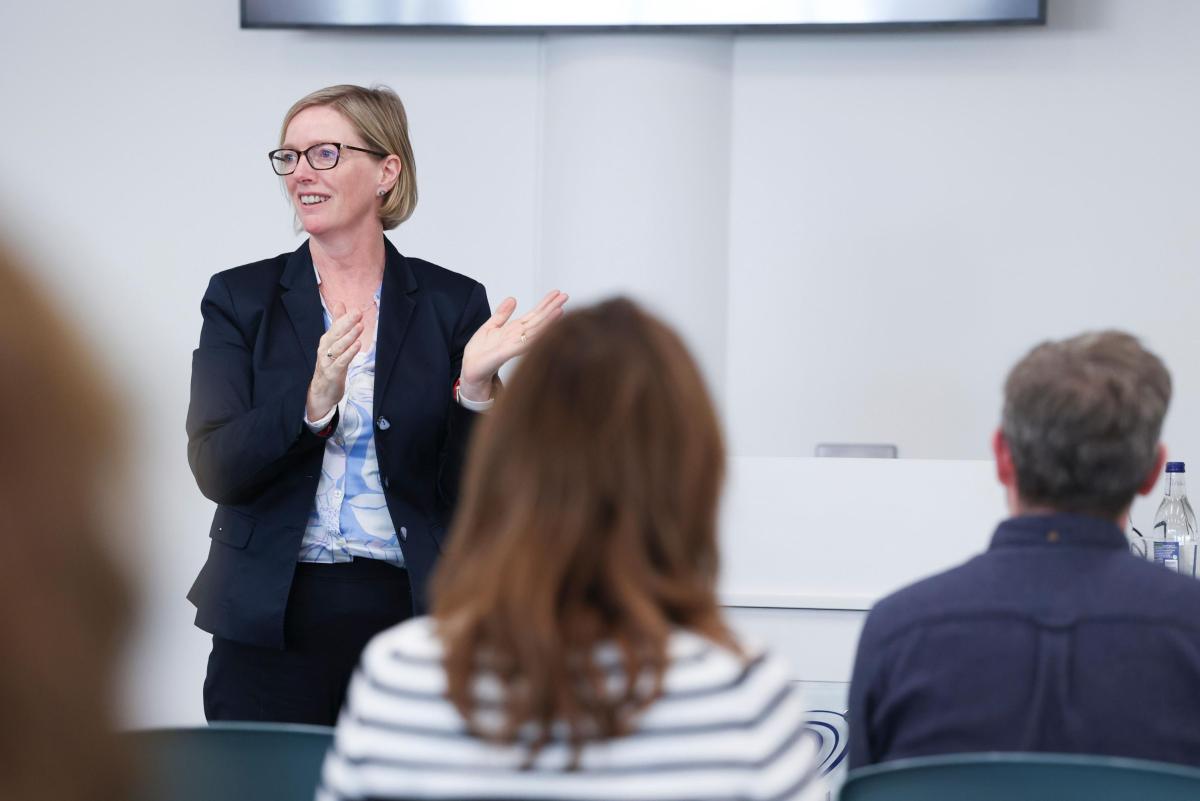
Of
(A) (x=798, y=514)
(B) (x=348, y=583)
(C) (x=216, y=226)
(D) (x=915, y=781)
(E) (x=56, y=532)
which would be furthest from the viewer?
(C) (x=216, y=226)

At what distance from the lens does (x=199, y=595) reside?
2240 mm

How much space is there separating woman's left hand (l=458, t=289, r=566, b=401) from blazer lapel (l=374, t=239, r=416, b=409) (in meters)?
0.12

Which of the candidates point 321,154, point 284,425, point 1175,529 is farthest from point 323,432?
point 1175,529

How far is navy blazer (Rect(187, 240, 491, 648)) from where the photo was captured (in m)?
2.15

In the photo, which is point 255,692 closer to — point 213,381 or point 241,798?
point 213,381

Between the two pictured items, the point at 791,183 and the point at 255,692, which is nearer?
the point at 255,692

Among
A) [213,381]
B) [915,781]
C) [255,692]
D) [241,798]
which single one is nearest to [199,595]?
[255,692]

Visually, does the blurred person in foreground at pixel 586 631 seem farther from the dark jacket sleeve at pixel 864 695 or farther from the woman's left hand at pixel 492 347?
the woman's left hand at pixel 492 347

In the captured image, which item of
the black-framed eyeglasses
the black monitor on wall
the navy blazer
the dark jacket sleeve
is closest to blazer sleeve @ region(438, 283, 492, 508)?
the navy blazer

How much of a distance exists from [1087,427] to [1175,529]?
58.9 inches

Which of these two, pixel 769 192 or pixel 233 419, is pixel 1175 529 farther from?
pixel 233 419

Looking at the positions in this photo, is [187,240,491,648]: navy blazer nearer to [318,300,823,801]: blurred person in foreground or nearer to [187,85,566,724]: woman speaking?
[187,85,566,724]: woman speaking

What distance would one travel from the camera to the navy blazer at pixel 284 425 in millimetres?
2148

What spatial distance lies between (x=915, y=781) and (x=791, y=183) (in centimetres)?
297
